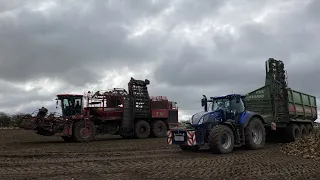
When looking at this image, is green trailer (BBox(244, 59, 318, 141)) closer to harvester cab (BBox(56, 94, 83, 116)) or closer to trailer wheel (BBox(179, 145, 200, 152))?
trailer wheel (BBox(179, 145, 200, 152))

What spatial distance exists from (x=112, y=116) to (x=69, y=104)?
2621 mm

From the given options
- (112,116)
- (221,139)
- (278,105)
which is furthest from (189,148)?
(112,116)

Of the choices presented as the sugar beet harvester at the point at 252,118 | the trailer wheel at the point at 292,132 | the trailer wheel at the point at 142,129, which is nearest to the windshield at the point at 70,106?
the trailer wheel at the point at 142,129

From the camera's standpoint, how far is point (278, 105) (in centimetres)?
1795

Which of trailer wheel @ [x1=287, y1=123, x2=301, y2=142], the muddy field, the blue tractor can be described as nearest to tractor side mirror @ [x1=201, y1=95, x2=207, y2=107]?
the blue tractor

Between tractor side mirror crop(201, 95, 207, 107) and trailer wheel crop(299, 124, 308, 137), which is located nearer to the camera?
tractor side mirror crop(201, 95, 207, 107)

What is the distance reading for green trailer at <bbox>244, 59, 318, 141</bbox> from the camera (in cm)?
1788

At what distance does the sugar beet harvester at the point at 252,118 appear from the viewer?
1309cm

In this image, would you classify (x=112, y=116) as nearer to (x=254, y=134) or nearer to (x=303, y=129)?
(x=254, y=134)

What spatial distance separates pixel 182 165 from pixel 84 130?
10.5 metres

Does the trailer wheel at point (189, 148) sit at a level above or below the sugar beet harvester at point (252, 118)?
below

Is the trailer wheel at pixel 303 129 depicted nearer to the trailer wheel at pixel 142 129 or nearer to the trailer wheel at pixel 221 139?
the trailer wheel at pixel 221 139

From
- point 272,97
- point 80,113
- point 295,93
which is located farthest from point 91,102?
point 295,93

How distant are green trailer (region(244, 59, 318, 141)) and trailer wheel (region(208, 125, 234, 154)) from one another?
4547mm
